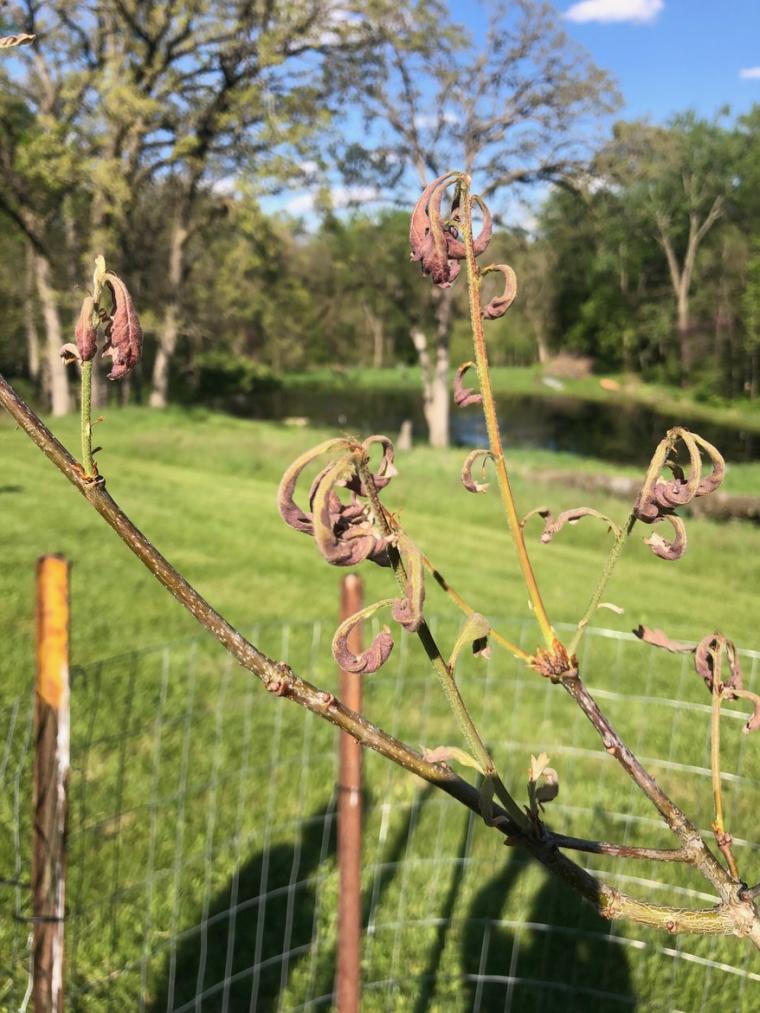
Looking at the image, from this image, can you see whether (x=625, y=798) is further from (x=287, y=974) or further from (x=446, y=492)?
(x=446, y=492)

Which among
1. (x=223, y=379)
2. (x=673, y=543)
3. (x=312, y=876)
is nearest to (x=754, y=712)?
(x=673, y=543)

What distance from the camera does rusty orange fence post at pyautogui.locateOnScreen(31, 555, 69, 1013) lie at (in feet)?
5.57

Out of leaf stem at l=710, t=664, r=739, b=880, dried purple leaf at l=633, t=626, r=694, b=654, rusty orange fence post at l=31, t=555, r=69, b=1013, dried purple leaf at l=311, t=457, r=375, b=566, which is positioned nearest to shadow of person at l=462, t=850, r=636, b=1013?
rusty orange fence post at l=31, t=555, r=69, b=1013

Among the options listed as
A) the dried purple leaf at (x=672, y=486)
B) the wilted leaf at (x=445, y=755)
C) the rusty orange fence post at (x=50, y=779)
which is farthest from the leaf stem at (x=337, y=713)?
the rusty orange fence post at (x=50, y=779)

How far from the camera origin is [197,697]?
212 inches

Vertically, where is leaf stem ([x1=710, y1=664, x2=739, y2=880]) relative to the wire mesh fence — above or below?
above

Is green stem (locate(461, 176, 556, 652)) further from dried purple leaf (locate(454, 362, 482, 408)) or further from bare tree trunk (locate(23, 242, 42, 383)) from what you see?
bare tree trunk (locate(23, 242, 42, 383))

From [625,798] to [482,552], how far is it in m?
5.57

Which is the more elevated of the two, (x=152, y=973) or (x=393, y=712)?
(x=393, y=712)

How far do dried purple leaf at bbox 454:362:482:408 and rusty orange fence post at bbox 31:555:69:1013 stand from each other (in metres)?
1.22

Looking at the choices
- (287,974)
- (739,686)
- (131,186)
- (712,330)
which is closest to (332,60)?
(131,186)

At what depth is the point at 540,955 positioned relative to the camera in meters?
3.57

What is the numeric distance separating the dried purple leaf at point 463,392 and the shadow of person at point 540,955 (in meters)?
3.09

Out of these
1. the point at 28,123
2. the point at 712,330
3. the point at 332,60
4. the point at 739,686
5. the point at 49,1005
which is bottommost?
the point at 49,1005
